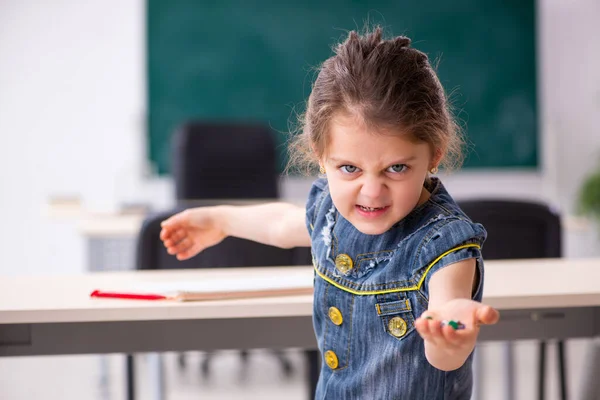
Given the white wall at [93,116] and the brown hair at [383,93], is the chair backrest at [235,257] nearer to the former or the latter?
the brown hair at [383,93]

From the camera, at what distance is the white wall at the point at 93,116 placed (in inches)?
233

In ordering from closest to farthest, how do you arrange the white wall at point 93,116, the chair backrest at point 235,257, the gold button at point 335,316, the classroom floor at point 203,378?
the gold button at point 335,316
the chair backrest at point 235,257
the classroom floor at point 203,378
the white wall at point 93,116

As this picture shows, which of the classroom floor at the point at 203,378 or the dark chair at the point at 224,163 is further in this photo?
the dark chair at the point at 224,163

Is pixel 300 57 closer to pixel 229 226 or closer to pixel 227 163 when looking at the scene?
pixel 227 163

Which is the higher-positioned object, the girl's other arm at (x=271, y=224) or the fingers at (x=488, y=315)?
the girl's other arm at (x=271, y=224)

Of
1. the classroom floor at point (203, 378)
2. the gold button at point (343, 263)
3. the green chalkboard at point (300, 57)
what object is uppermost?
the green chalkboard at point (300, 57)

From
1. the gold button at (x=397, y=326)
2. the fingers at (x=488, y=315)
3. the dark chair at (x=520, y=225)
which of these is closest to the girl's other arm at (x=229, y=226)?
the gold button at (x=397, y=326)

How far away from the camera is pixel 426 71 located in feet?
3.65

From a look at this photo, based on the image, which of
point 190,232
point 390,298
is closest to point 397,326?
point 390,298

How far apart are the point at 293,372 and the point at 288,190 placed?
6.31ft

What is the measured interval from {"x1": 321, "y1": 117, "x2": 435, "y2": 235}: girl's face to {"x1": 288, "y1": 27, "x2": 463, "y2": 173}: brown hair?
18 mm

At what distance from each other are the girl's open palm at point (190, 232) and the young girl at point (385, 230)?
1.26 feet

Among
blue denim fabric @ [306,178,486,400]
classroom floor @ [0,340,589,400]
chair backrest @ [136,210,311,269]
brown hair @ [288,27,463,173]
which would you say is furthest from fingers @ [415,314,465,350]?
classroom floor @ [0,340,589,400]

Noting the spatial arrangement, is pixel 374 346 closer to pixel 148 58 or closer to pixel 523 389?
pixel 523 389
